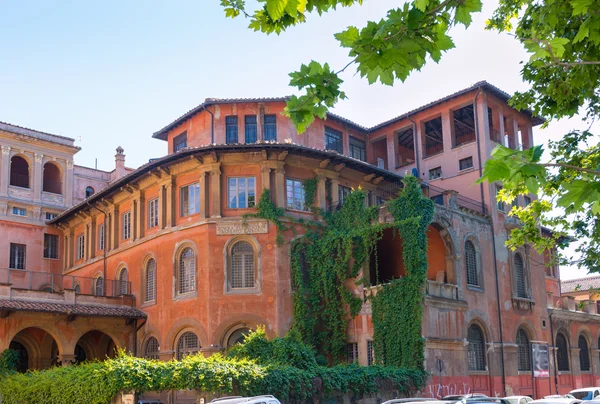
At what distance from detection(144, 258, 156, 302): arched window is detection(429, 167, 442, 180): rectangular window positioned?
15.9 metres

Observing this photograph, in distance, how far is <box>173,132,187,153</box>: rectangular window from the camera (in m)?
39.2

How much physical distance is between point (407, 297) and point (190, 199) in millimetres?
11461

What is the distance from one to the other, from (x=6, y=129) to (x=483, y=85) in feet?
98.6

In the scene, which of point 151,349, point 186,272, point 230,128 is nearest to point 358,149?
point 230,128

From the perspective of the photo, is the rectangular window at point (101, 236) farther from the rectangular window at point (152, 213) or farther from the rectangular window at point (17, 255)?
the rectangular window at point (17, 255)

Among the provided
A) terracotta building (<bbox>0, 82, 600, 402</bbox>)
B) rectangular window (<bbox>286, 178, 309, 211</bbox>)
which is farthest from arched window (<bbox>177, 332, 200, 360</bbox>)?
rectangular window (<bbox>286, 178, 309, 211</bbox>)

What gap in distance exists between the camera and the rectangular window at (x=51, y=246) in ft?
150

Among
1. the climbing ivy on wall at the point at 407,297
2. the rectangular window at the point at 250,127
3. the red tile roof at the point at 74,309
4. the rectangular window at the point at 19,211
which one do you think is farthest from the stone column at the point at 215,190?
the rectangular window at the point at 19,211

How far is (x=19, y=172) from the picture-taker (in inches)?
1895

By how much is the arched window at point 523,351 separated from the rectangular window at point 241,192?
15.8 meters

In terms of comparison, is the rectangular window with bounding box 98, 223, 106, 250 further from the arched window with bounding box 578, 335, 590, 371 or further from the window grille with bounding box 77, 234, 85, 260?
the arched window with bounding box 578, 335, 590, 371

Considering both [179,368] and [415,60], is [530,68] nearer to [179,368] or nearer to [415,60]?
[415,60]

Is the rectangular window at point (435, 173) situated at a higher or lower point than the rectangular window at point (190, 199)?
higher

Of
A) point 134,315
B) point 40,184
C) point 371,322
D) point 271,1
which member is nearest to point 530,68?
point 271,1
